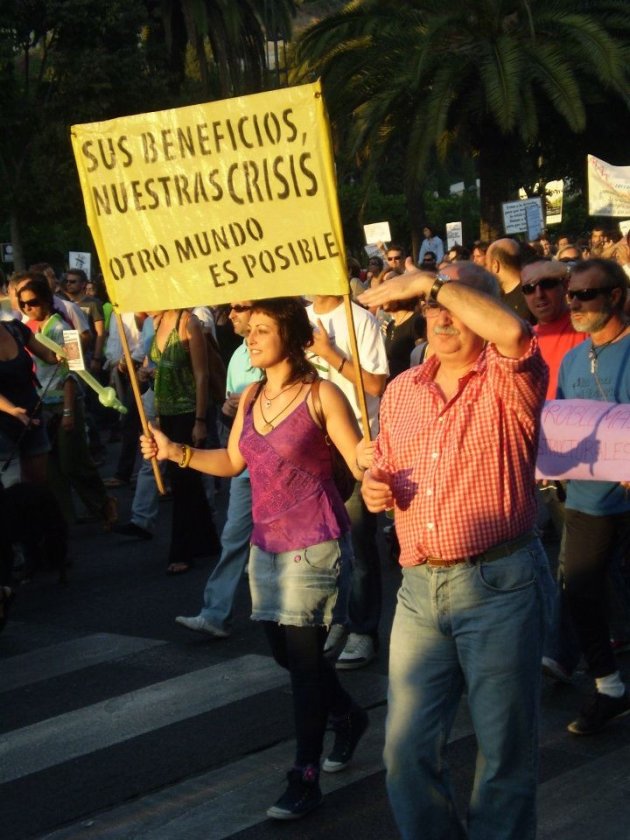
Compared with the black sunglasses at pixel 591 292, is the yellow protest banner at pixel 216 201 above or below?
above

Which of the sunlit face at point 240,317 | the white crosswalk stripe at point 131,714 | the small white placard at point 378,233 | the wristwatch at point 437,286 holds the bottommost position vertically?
the small white placard at point 378,233

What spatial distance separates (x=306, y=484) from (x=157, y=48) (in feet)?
107

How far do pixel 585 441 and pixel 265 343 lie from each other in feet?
4.51

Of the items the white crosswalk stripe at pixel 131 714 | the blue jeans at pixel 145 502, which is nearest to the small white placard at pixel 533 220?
the blue jeans at pixel 145 502

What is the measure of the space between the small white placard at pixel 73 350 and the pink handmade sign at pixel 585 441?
389cm

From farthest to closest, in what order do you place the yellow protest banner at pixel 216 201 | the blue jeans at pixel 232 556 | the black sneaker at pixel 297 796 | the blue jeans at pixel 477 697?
the blue jeans at pixel 232 556, the black sneaker at pixel 297 796, the yellow protest banner at pixel 216 201, the blue jeans at pixel 477 697

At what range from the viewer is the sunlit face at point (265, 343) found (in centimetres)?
488

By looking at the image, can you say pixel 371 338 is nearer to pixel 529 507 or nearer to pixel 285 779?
pixel 285 779

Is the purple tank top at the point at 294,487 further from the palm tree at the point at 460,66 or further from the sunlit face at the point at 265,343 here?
the palm tree at the point at 460,66

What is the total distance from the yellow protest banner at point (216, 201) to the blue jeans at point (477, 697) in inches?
44.7

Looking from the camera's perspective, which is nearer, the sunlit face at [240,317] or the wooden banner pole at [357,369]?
the wooden banner pole at [357,369]

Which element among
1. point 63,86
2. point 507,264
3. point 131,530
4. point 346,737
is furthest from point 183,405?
point 63,86

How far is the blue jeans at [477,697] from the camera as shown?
3.72 metres

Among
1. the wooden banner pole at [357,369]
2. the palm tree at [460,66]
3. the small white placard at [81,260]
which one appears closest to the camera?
the wooden banner pole at [357,369]
